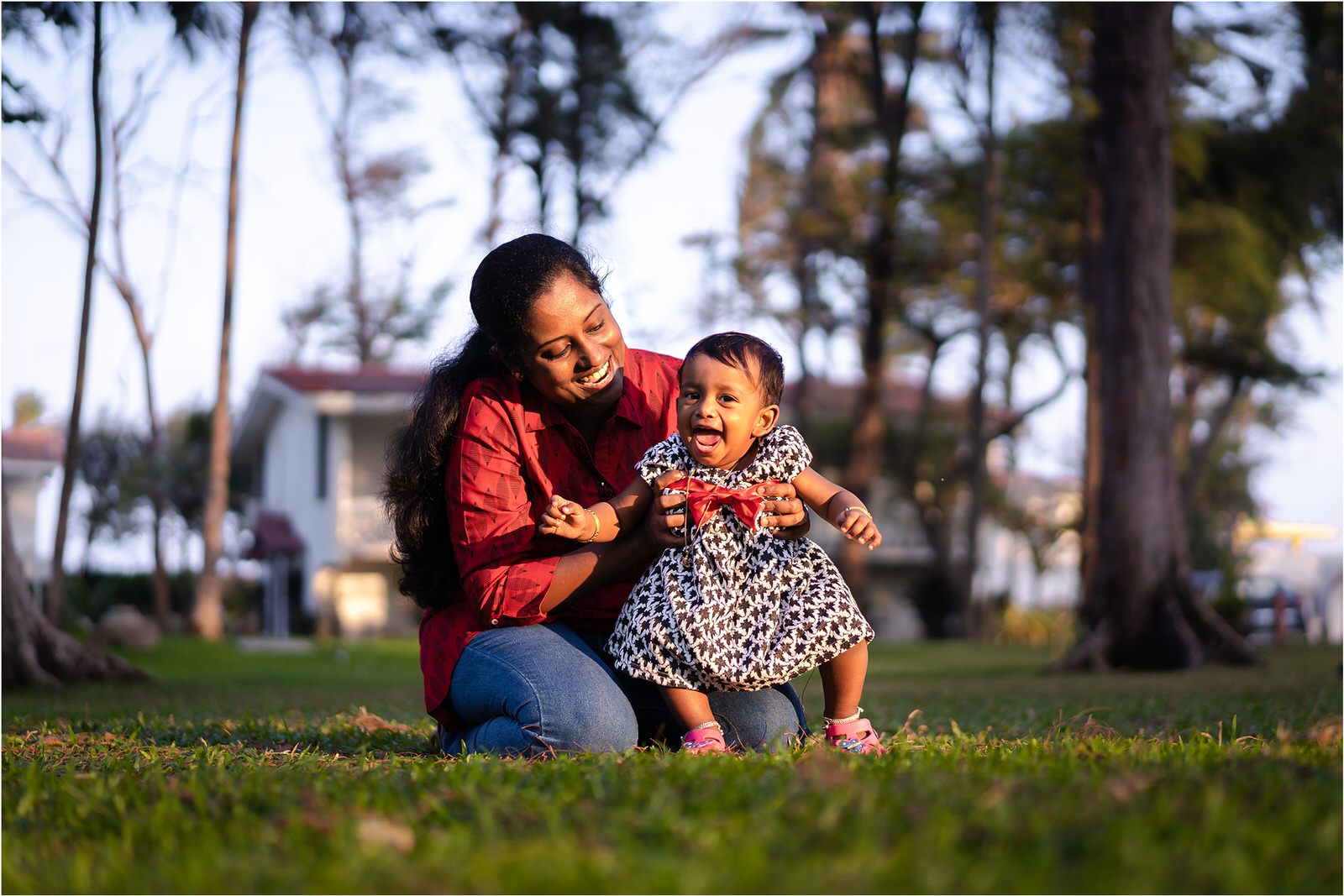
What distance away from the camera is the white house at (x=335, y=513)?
25.4 meters

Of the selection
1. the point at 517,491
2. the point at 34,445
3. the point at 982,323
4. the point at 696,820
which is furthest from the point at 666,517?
the point at 34,445

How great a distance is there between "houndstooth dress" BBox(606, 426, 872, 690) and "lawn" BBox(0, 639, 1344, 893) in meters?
0.36

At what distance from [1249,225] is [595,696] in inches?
686

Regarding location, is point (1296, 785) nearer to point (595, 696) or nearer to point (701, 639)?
point (701, 639)

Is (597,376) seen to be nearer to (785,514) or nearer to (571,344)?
(571,344)

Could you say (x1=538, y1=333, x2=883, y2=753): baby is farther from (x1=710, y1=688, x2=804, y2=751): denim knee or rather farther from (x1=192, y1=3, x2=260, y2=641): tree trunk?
(x1=192, y1=3, x2=260, y2=641): tree trunk

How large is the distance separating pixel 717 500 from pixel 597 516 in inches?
13.8

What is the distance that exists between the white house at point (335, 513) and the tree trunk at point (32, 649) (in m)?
15.5

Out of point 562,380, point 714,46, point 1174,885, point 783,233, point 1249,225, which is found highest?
point 714,46

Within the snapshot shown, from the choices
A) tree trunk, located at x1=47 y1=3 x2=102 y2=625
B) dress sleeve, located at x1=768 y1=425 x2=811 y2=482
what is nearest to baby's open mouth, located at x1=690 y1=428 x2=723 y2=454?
dress sleeve, located at x1=768 y1=425 x2=811 y2=482

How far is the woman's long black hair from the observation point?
159 inches

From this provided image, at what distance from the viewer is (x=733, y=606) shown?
3.74m

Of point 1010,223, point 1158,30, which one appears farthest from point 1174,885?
point 1010,223

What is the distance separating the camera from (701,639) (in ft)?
11.9
